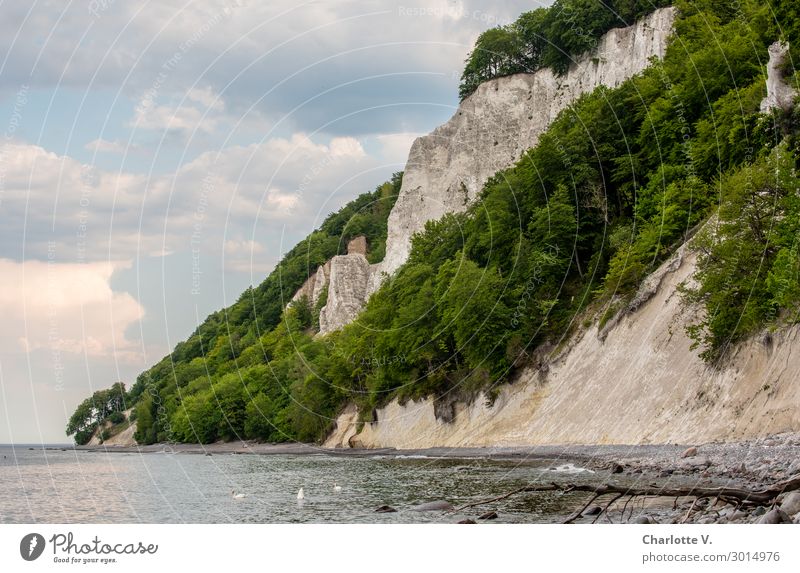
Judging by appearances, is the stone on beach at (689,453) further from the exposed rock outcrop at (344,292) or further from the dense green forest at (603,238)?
the exposed rock outcrop at (344,292)

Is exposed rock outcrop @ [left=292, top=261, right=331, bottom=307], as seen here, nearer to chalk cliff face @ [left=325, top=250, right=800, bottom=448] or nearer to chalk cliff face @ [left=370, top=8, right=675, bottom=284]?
chalk cliff face @ [left=370, top=8, right=675, bottom=284]

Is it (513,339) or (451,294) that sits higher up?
(451,294)

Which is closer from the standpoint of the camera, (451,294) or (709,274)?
(709,274)

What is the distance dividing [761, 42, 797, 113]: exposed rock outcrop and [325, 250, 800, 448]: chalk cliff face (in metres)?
8.05

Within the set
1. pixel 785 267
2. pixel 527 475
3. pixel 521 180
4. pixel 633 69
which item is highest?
pixel 633 69

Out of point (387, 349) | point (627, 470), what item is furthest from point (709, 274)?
point (387, 349)

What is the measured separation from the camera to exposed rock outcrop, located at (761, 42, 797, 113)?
36.7 m

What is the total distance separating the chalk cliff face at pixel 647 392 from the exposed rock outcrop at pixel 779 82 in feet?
26.4

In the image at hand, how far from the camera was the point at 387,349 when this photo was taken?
229ft

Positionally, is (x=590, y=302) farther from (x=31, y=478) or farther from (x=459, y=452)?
(x=31, y=478)

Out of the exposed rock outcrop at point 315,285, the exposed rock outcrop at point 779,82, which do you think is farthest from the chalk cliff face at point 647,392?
the exposed rock outcrop at point 315,285

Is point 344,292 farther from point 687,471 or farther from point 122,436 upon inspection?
point 687,471
